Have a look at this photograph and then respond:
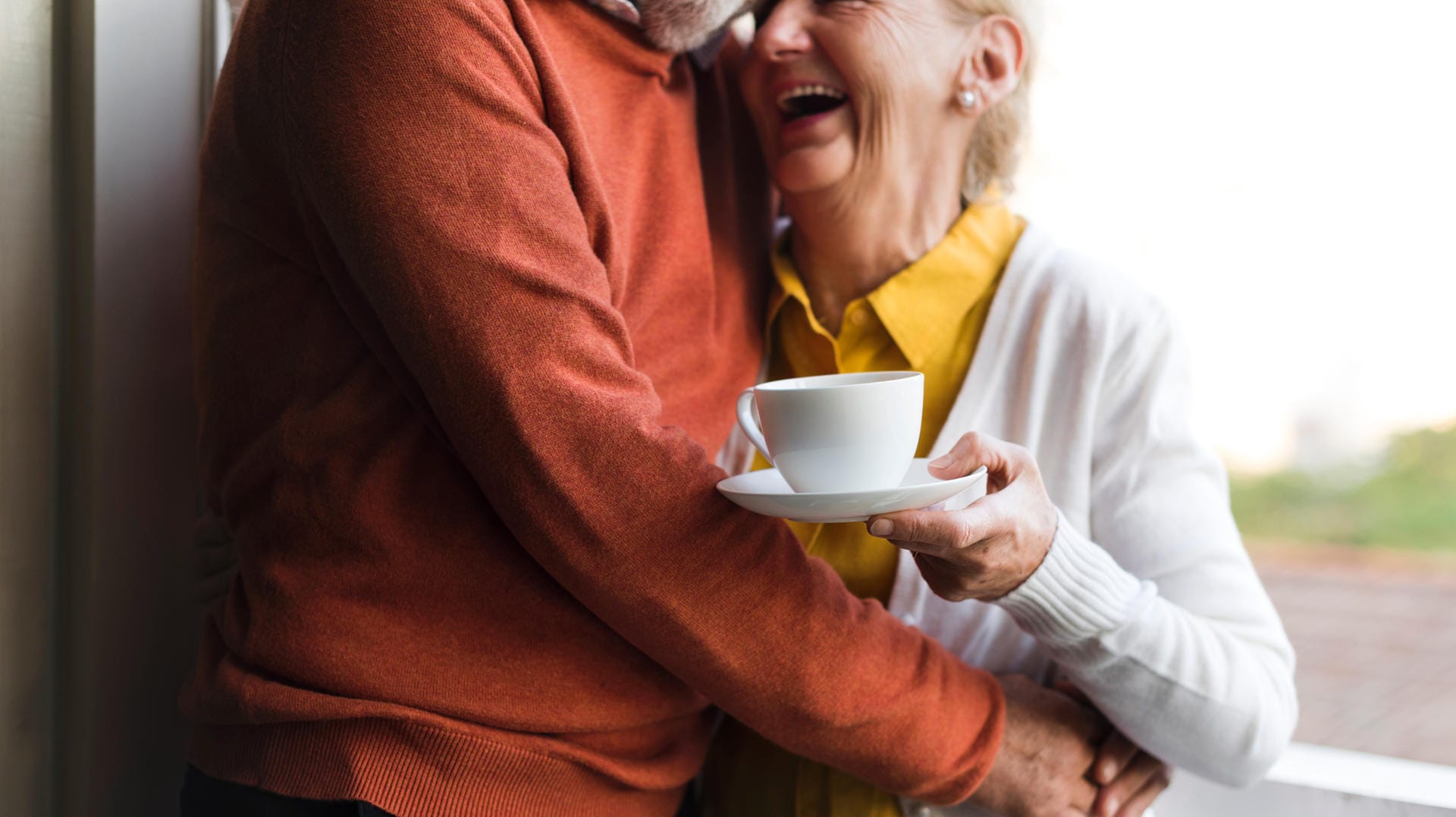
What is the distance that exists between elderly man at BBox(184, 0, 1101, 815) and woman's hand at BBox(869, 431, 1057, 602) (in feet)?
0.34

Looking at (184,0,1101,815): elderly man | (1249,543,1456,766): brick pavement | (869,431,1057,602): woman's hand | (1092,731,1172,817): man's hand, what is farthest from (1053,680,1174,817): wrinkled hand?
(1249,543,1456,766): brick pavement

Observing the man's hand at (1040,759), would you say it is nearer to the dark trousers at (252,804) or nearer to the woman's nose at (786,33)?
the dark trousers at (252,804)

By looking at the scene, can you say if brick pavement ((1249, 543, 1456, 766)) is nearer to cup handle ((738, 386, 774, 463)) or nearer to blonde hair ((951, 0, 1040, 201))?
blonde hair ((951, 0, 1040, 201))

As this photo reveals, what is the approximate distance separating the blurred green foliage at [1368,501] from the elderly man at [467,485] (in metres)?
4.25

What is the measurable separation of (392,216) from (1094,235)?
254 centimetres

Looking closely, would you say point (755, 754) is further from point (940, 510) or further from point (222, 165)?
point (222, 165)

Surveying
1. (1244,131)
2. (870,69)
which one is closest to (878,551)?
(870,69)

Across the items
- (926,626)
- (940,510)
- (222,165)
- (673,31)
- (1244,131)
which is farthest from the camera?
(1244,131)

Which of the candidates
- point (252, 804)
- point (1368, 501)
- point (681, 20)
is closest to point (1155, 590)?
point (681, 20)

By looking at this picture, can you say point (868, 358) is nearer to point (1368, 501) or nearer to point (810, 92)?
point (810, 92)

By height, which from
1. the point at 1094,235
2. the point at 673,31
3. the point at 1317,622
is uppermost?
the point at 673,31

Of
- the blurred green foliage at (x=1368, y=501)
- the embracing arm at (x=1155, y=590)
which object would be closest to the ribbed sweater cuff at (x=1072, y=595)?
the embracing arm at (x=1155, y=590)

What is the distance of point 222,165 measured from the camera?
0.94m

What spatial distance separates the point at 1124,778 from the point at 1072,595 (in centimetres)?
29
